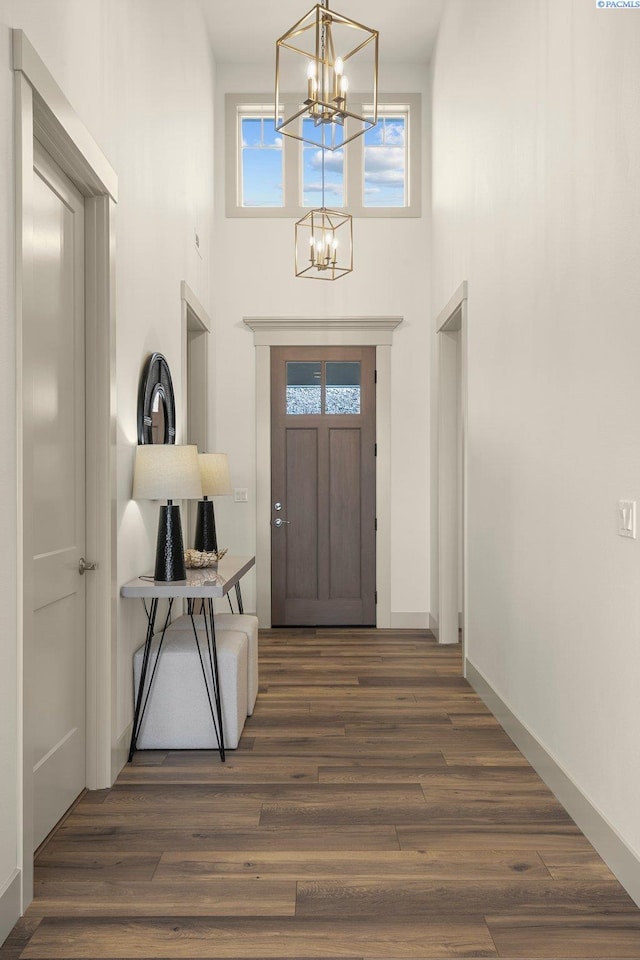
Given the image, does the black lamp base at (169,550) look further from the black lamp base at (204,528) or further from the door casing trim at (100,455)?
the black lamp base at (204,528)

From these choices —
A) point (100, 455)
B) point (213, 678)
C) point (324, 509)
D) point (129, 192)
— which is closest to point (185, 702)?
point (213, 678)

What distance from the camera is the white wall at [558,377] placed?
2490mm

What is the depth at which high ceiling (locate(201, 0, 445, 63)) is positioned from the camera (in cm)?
577

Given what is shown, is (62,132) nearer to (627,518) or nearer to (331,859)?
(627,518)

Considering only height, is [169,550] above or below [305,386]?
below

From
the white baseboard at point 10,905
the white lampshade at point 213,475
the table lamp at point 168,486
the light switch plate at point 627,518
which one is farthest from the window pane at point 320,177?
the white baseboard at point 10,905

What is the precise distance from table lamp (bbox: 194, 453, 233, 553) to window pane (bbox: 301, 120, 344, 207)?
3.00 metres

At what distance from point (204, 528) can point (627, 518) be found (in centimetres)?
281

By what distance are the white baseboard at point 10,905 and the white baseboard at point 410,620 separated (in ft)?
15.1

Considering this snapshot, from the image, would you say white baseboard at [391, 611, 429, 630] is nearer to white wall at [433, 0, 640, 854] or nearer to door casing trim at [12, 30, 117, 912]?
white wall at [433, 0, 640, 854]

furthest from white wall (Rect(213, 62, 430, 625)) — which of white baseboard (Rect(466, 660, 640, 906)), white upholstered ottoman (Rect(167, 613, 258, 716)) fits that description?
white baseboard (Rect(466, 660, 640, 906))

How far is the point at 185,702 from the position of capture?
11.9 feet

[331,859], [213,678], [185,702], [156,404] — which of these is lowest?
[331,859]

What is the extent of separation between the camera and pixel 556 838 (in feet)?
9.09
